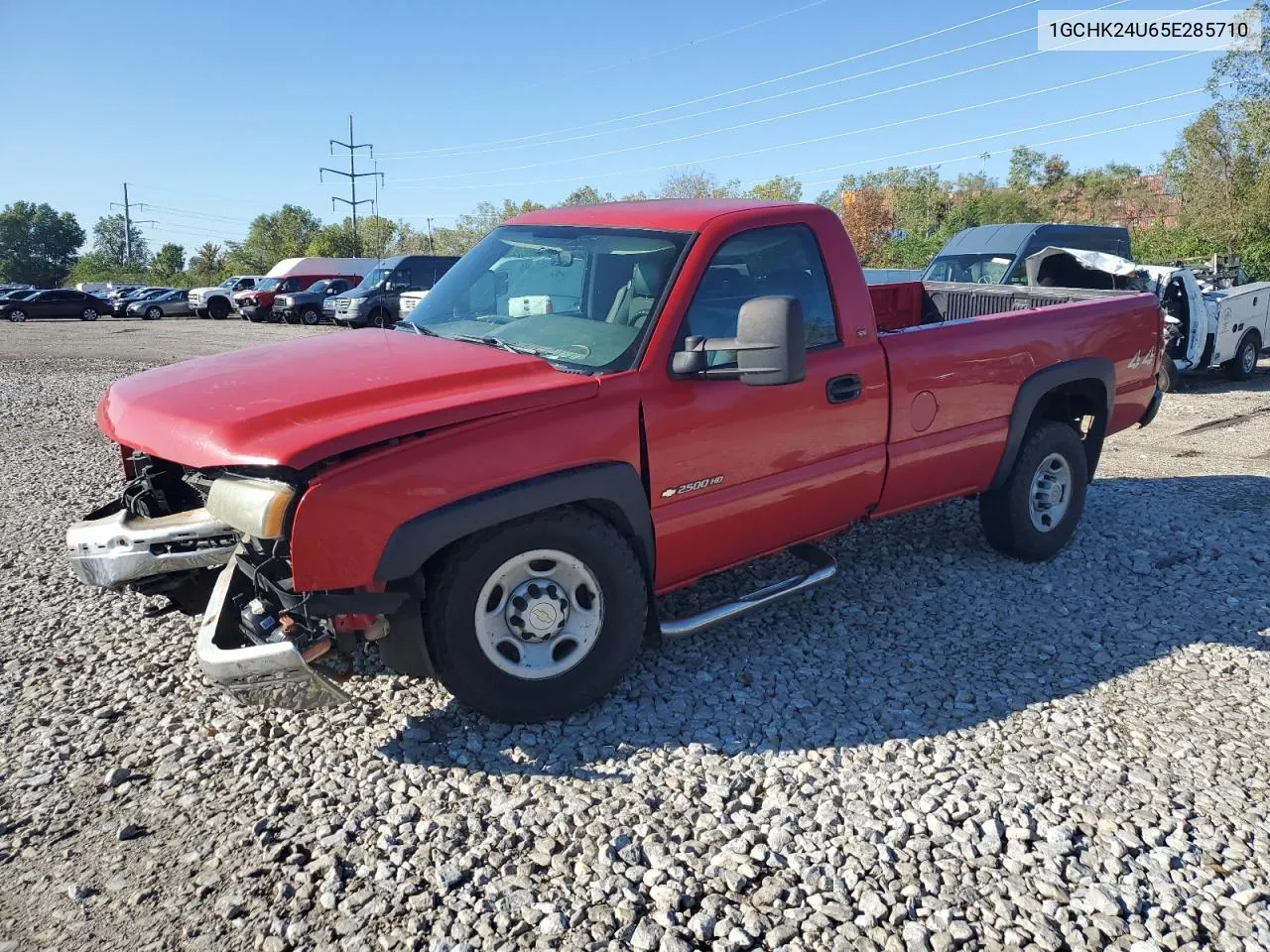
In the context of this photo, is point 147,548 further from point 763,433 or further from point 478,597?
point 763,433

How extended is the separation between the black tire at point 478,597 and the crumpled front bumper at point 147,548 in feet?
2.58

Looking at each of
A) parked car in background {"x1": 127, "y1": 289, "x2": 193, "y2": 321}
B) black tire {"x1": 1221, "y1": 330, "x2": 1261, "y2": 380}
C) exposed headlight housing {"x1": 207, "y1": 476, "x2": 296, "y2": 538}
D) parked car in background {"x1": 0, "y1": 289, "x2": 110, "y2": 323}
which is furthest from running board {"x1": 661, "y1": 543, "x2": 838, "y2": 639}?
parked car in background {"x1": 127, "y1": 289, "x2": 193, "y2": 321}

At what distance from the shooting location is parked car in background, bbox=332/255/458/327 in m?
26.4

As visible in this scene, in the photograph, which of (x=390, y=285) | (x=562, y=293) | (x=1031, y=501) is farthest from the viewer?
(x=390, y=285)

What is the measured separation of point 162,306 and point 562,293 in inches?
1563

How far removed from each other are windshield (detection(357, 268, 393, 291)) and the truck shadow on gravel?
23405 millimetres

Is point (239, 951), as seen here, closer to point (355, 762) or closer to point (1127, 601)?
point (355, 762)

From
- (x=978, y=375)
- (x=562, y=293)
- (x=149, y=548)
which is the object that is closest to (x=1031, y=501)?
(x=978, y=375)

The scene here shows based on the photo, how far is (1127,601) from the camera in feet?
16.2

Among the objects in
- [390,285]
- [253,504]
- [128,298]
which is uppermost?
[128,298]

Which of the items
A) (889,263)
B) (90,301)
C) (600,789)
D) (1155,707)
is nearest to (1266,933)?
(1155,707)

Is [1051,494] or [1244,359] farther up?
[1244,359]

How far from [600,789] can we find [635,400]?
139cm

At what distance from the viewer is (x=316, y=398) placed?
10.8 ft
